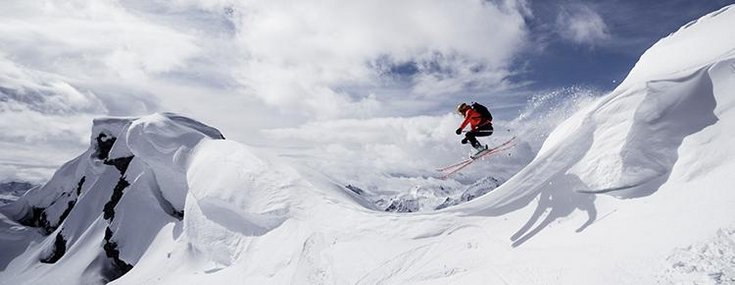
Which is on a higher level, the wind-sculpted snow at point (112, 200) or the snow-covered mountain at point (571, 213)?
the snow-covered mountain at point (571, 213)

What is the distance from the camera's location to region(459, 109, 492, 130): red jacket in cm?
Result: 2328

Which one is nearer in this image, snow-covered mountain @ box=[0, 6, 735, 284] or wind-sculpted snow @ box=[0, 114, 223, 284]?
snow-covered mountain @ box=[0, 6, 735, 284]

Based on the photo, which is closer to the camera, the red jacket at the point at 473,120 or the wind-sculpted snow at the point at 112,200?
the red jacket at the point at 473,120

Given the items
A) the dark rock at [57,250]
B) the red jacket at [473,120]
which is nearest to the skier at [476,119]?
the red jacket at [473,120]

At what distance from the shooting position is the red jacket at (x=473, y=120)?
23281mm

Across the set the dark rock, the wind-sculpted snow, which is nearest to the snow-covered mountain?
the wind-sculpted snow

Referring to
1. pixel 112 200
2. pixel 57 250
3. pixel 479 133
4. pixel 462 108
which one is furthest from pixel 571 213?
pixel 57 250

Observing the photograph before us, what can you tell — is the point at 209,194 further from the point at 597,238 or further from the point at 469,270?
the point at 597,238

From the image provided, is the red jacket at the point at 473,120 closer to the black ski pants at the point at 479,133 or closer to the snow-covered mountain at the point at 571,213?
the black ski pants at the point at 479,133

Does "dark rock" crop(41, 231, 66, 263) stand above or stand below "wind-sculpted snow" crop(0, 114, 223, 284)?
below

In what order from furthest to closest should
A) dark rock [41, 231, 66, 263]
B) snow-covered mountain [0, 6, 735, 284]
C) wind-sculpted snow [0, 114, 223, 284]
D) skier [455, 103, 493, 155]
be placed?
dark rock [41, 231, 66, 263] → wind-sculpted snow [0, 114, 223, 284] → skier [455, 103, 493, 155] → snow-covered mountain [0, 6, 735, 284]

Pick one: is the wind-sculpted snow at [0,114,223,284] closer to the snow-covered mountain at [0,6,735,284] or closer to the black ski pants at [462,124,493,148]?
the snow-covered mountain at [0,6,735,284]

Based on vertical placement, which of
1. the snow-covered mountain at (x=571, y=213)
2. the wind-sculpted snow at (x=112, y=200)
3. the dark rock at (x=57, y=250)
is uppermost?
the snow-covered mountain at (x=571, y=213)

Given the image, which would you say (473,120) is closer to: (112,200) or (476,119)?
(476,119)
